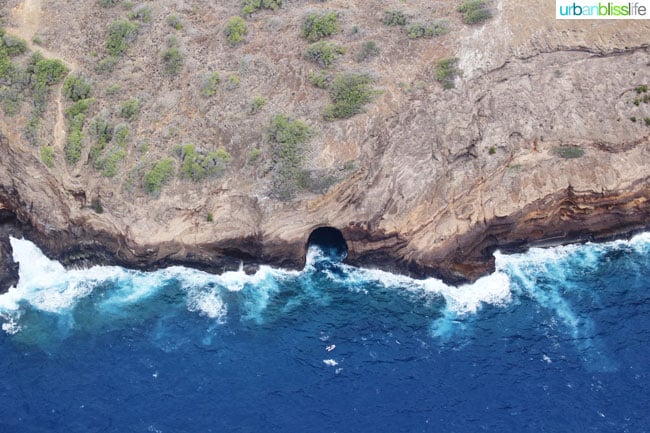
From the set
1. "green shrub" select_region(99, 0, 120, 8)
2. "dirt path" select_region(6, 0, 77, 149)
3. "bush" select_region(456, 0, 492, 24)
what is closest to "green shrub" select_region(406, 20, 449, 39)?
"bush" select_region(456, 0, 492, 24)

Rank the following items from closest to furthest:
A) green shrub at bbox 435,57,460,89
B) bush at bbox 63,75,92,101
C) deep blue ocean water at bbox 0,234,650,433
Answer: deep blue ocean water at bbox 0,234,650,433 → green shrub at bbox 435,57,460,89 → bush at bbox 63,75,92,101

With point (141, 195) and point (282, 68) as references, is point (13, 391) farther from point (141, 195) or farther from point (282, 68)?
point (282, 68)

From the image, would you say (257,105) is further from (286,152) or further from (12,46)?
(12,46)

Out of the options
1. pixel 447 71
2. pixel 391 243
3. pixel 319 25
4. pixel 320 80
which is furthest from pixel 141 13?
pixel 391 243

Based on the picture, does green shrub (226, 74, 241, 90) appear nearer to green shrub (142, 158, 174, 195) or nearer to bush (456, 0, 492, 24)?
green shrub (142, 158, 174, 195)

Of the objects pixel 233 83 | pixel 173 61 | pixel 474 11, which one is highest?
pixel 474 11

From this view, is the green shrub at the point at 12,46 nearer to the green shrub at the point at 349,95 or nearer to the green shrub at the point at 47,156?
the green shrub at the point at 47,156
